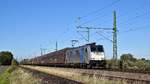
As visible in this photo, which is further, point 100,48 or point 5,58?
point 5,58

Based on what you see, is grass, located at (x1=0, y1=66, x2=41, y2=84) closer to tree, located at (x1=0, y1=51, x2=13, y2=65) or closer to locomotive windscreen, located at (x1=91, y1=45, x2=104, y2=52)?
locomotive windscreen, located at (x1=91, y1=45, x2=104, y2=52)

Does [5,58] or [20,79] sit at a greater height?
[5,58]

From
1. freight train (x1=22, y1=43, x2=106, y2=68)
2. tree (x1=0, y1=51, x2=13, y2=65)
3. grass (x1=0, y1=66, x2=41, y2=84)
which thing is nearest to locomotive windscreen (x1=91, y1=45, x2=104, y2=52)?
freight train (x1=22, y1=43, x2=106, y2=68)

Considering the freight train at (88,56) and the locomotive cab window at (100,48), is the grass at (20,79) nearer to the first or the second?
the freight train at (88,56)

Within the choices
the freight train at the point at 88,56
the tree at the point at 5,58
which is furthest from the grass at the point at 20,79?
the tree at the point at 5,58

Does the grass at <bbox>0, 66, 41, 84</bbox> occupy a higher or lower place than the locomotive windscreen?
lower

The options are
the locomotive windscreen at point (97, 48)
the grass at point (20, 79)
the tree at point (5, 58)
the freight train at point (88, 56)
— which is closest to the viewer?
the grass at point (20, 79)

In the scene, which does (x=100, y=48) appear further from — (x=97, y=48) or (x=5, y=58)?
(x=5, y=58)

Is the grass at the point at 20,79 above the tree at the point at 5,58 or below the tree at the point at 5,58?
below

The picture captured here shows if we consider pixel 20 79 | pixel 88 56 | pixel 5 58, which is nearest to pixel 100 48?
pixel 88 56

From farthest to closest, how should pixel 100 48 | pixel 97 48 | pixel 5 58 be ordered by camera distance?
pixel 5 58 → pixel 100 48 → pixel 97 48

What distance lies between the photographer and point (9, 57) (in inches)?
5650

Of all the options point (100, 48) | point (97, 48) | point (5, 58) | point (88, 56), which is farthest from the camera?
point (5, 58)

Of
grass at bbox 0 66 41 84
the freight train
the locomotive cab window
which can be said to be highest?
the locomotive cab window
